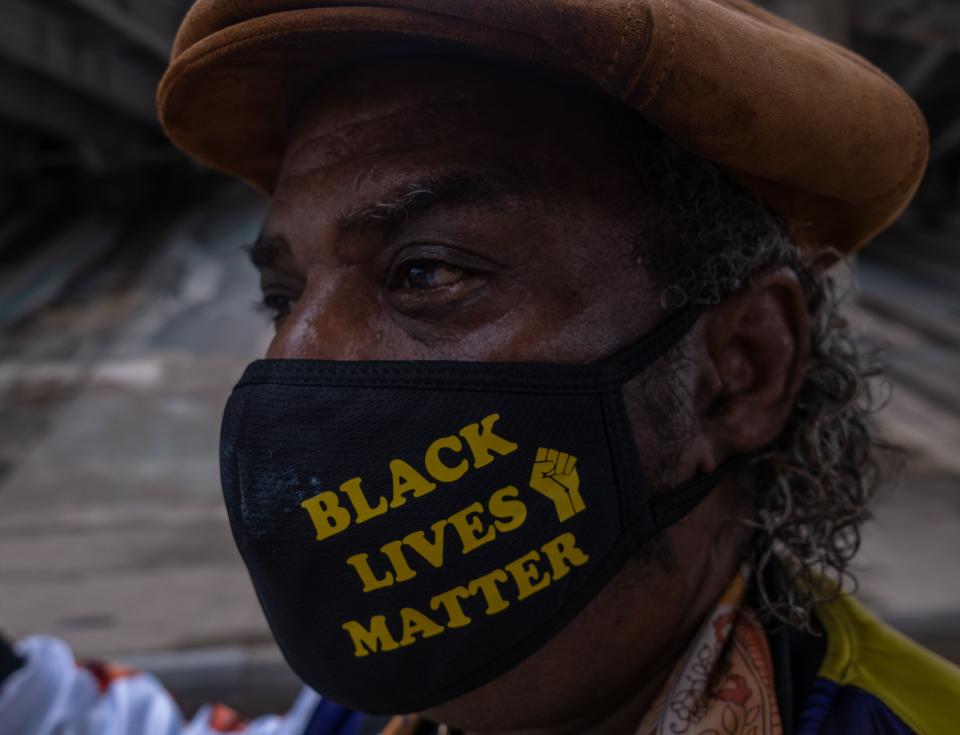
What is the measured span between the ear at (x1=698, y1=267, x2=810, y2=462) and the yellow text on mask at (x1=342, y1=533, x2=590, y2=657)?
11.0 inches

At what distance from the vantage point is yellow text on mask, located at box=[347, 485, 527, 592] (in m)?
1.10

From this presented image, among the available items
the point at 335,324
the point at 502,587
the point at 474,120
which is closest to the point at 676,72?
the point at 474,120

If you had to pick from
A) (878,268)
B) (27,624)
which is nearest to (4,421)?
(27,624)

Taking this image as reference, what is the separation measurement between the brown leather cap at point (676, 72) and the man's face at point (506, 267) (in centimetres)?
8

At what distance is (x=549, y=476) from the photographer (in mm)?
1108

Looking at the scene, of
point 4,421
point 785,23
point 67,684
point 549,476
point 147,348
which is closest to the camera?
point 549,476

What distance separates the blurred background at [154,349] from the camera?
342 cm

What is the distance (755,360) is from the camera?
129 centimetres

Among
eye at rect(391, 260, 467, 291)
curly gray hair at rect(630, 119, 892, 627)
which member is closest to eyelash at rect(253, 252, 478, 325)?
eye at rect(391, 260, 467, 291)

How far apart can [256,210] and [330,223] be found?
35.7 ft

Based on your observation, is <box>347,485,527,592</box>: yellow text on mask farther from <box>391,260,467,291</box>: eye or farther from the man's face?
<box>391,260,467,291</box>: eye

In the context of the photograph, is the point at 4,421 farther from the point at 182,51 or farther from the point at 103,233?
the point at 103,233

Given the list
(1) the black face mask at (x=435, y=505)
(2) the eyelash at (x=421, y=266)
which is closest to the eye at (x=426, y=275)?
(2) the eyelash at (x=421, y=266)

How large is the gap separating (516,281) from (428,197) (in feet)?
0.51
